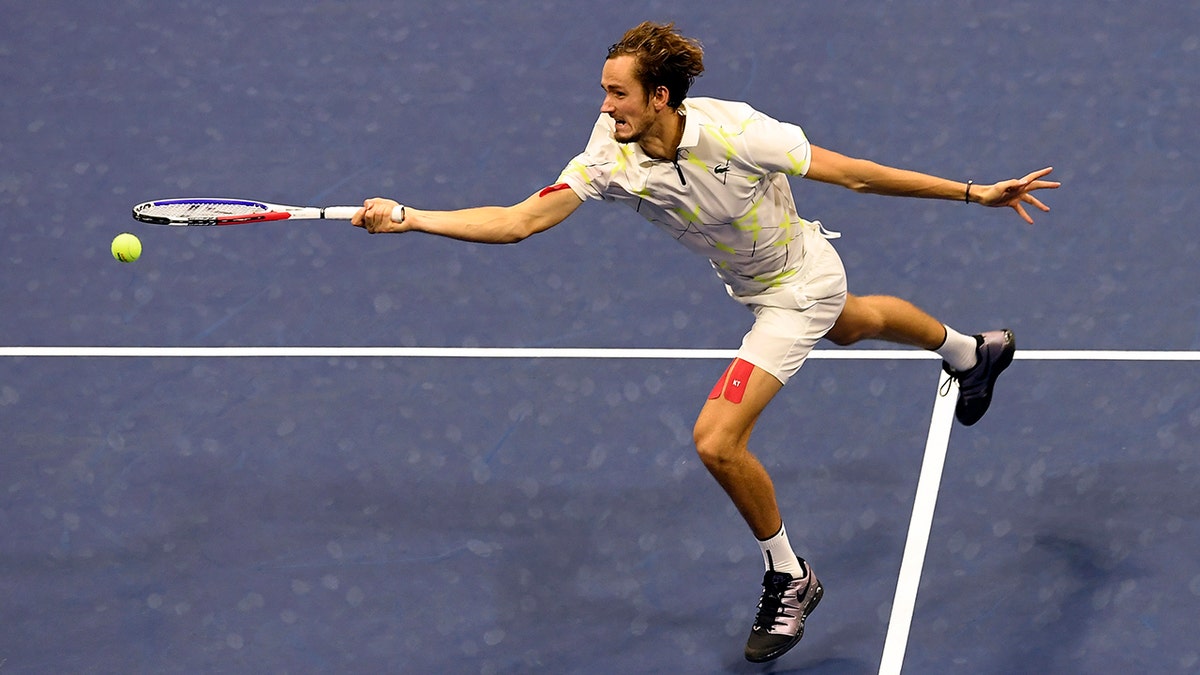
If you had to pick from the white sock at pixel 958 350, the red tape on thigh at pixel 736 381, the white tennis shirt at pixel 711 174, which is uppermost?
the white tennis shirt at pixel 711 174

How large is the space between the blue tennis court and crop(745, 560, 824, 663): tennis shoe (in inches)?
4.8

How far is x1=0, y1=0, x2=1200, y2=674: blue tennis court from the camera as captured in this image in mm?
6043

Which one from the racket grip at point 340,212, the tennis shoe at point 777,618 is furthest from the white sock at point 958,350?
the racket grip at point 340,212

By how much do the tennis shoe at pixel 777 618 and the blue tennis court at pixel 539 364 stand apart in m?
0.12

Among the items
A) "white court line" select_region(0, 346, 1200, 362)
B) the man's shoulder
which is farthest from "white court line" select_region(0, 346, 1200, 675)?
the man's shoulder

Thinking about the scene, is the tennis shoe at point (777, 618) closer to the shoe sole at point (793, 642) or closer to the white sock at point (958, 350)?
the shoe sole at point (793, 642)

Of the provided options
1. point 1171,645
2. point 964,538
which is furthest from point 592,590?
point 1171,645

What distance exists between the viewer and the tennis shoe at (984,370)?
6.46 m

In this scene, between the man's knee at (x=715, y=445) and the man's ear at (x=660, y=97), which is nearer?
the man's ear at (x=660, y=97)

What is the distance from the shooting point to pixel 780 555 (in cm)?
576

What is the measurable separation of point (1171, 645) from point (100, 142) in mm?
5454

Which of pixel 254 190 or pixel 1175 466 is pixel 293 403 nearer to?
pixel 254 190

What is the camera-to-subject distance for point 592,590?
615cm

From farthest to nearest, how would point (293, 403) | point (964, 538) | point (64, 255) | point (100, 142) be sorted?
1. point (100, 142)
2. point (64, 255)
3. point (293, 403)
4. point (964, 538)
